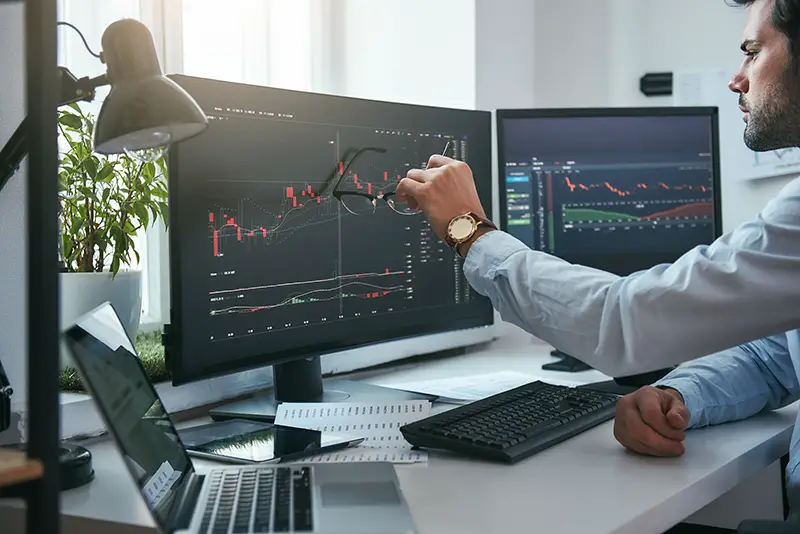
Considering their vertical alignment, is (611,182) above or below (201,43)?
below

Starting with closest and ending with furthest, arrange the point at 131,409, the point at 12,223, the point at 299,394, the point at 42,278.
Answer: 1. the point at 42,278
2. the point at 131,409
3. the point at 12,223
4. the point at 299,394

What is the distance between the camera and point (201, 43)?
2.03 meters

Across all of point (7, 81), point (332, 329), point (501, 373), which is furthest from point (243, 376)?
point (7, 81)

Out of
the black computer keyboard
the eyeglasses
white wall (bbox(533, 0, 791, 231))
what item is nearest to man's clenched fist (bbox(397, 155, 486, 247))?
the eyeglasses

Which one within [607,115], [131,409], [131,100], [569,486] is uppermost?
[607,115]

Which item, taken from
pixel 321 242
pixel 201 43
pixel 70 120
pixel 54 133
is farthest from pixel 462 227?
pixel 201 43

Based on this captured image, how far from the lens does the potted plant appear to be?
4.66 feet

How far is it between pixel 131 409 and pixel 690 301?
2.28 feet

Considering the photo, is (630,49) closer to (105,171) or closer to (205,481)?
(105,171)

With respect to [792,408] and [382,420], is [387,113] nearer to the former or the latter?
[382,420]

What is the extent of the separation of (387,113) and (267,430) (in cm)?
58

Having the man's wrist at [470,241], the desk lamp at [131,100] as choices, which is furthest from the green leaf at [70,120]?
the man's wrist at [470,241]

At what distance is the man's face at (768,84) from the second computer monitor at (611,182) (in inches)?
21.8

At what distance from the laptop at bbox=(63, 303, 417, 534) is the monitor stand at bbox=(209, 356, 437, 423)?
1.16ft
